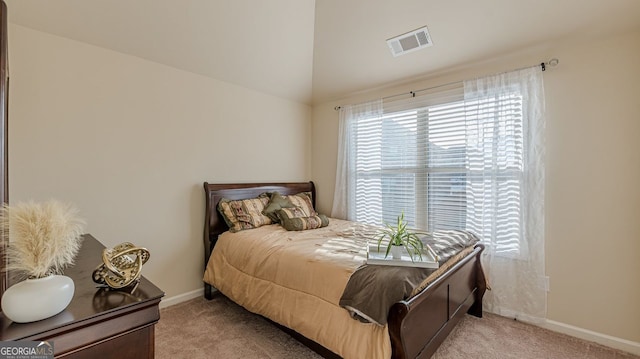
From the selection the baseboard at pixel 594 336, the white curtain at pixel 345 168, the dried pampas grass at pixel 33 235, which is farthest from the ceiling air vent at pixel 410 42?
the dried pampas grass at pixel 33 235

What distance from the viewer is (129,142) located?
255 centimetres

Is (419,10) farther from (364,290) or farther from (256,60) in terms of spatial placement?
(364,290)

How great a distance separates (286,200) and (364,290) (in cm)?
195

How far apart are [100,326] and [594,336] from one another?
3204 mm

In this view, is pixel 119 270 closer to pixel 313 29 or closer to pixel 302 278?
pixel 302 278

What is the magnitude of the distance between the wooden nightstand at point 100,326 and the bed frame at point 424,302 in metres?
1.10

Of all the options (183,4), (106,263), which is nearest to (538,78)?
(183,4)

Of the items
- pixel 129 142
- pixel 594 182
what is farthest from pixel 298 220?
pixel 594 182

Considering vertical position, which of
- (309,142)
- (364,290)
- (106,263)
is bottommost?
(364,290)

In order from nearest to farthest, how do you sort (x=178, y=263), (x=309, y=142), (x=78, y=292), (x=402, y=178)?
(x=78, y=292) < (x=178, y=263) < (x=402, y=178) < (x=309, y=142)

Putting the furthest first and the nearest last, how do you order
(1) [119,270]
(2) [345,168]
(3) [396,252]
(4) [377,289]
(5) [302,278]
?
1. (2) [345,168]
2. (5) [302,278]
3. (3) [396,252]
4. (4) [377,289]
5. (1) [119,270]

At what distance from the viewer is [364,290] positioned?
1.59 m

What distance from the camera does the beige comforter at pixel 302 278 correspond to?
64.9 inches

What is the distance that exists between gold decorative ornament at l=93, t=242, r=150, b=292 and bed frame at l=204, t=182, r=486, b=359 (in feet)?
3.85
